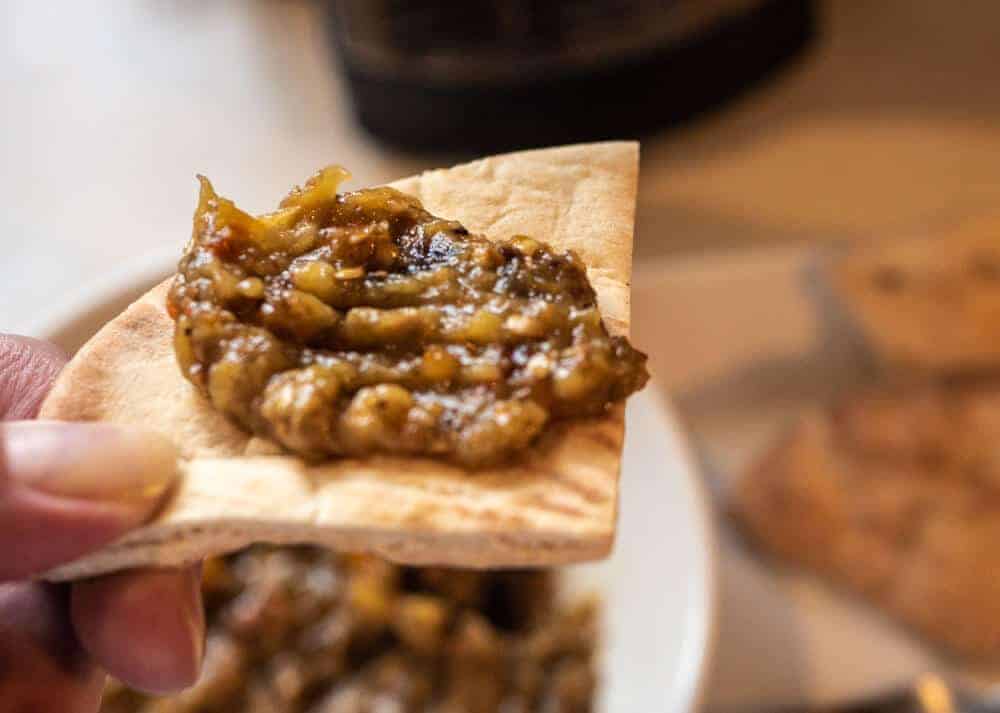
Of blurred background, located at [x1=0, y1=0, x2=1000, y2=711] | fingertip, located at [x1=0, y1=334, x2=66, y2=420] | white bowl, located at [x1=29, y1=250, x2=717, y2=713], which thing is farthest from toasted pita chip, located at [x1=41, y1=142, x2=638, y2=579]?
blurred background, located at [x1=0, y1=0, x2=1000, y2=711]

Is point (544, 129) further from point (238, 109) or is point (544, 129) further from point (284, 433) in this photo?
point (284, 433)

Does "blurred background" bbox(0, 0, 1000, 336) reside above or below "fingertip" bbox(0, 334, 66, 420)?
above

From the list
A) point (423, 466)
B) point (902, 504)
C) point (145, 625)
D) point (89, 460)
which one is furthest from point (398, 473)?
point (902, 504)

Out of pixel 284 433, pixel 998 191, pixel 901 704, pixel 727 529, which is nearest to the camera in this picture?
pixel 284 433

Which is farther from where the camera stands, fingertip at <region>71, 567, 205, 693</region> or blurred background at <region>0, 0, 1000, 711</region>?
blurred background at <region>0, 0, 1000, 711</region>

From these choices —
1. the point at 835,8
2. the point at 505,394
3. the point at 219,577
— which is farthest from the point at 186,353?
the point at 835,8

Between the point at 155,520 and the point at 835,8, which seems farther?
the point at 835,8

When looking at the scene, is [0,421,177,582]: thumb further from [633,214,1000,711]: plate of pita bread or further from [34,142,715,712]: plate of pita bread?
[633,214,1000,711]: plate of pita bread

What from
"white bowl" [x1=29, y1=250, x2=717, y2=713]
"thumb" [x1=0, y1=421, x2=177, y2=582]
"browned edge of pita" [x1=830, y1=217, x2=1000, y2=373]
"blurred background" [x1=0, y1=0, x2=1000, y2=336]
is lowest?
"white bowl" [x1=29, y1=250, x2=717, y2=713]
